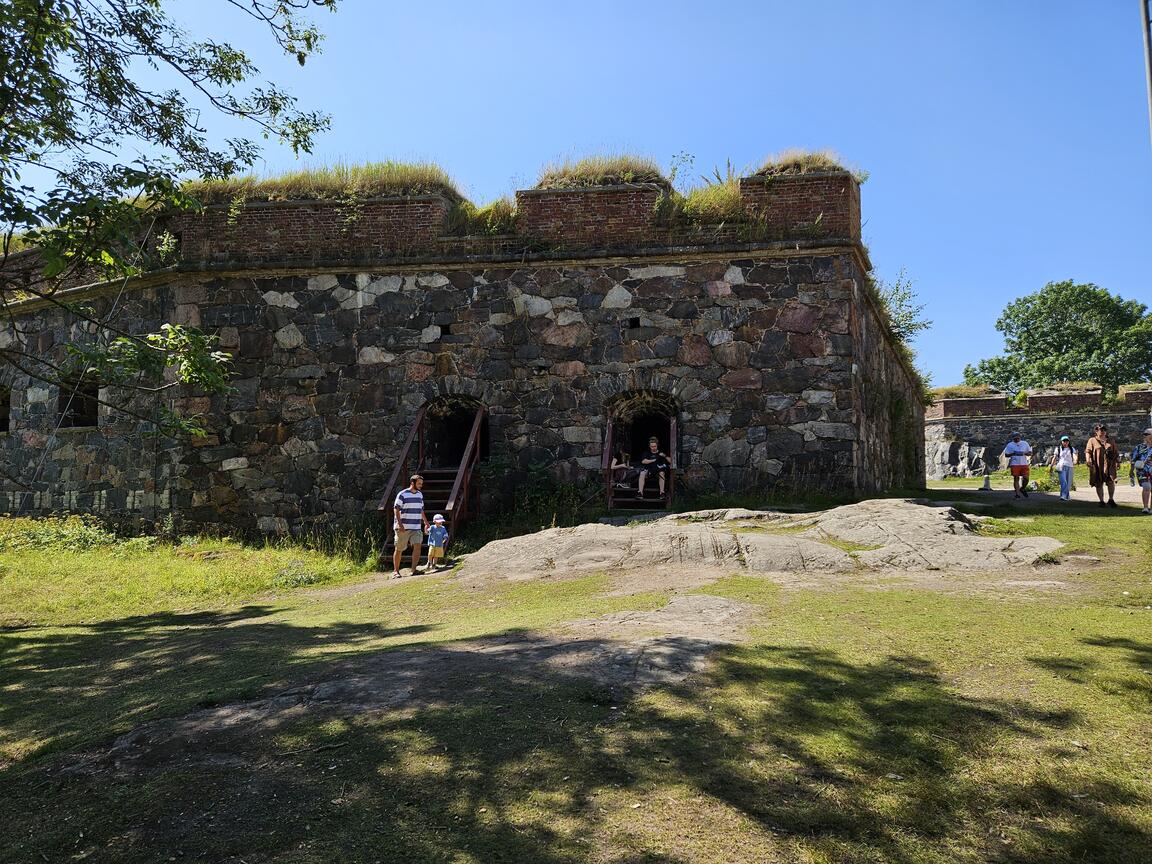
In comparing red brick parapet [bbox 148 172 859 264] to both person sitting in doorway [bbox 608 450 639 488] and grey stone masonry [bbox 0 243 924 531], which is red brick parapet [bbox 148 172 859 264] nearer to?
grey stone masonry [bbox 0 243 924 531]

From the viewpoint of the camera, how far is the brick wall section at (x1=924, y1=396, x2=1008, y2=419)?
31219mm

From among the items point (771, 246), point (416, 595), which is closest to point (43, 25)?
point (416, 595)

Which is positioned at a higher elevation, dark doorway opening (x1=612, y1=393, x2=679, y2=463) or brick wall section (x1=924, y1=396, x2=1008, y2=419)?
brick wall section (x1=924, y1=396, x2=1008, y2=419)

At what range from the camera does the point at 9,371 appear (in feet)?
48.5

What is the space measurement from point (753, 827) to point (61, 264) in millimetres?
5733

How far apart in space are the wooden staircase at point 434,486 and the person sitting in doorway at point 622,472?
1.98 metres

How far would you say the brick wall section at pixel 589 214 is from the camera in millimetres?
11961

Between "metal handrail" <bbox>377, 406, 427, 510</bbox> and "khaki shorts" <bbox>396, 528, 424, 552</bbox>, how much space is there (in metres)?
0.79

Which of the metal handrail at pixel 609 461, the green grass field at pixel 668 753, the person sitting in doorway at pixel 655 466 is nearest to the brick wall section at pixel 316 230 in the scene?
the metal handrail at pixel 609 461

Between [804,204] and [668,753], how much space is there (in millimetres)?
9808

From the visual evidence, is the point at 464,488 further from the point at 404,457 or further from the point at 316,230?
the point at 316,230

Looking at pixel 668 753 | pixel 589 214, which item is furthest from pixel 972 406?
pixel 668 753

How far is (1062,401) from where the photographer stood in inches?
1177

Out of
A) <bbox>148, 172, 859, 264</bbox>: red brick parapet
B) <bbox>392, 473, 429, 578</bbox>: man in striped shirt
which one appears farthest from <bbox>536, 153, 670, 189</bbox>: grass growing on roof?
<bbox>392, 473, 429, 578</bbox>: man in striped shirt
